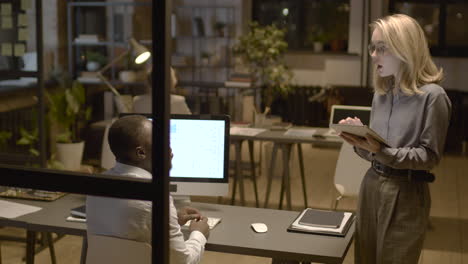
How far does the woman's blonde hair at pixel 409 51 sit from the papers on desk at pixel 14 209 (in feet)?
6.04

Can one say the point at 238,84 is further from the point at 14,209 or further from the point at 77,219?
the point at 77,219

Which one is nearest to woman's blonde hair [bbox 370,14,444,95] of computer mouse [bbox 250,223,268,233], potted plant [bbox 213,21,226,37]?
computer mouse [bbox 250,223,268,233]

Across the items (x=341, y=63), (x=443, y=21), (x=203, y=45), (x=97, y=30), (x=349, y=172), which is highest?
(x=443, y=21)

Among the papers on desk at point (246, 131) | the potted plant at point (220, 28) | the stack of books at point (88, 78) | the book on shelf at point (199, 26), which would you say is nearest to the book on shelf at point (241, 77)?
the potted plant at point (220, 28)

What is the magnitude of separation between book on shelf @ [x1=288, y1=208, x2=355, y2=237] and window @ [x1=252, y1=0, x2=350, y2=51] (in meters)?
8.18

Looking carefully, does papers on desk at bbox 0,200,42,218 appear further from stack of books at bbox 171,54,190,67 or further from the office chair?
stack of books at bbox 171,54,190,67

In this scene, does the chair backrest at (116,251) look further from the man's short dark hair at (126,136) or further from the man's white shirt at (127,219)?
the man's short dark hair at (126,136)

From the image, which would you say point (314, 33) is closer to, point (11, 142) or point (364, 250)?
point (11, 142)

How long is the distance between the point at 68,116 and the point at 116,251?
478cm

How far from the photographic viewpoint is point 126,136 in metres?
2.40

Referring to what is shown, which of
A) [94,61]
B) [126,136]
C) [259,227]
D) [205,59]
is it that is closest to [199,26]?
[205,59]

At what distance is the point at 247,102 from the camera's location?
6805 millimetres

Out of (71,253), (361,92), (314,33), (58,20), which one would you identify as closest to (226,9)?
(314,33)

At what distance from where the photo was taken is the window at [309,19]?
11.0 metres
